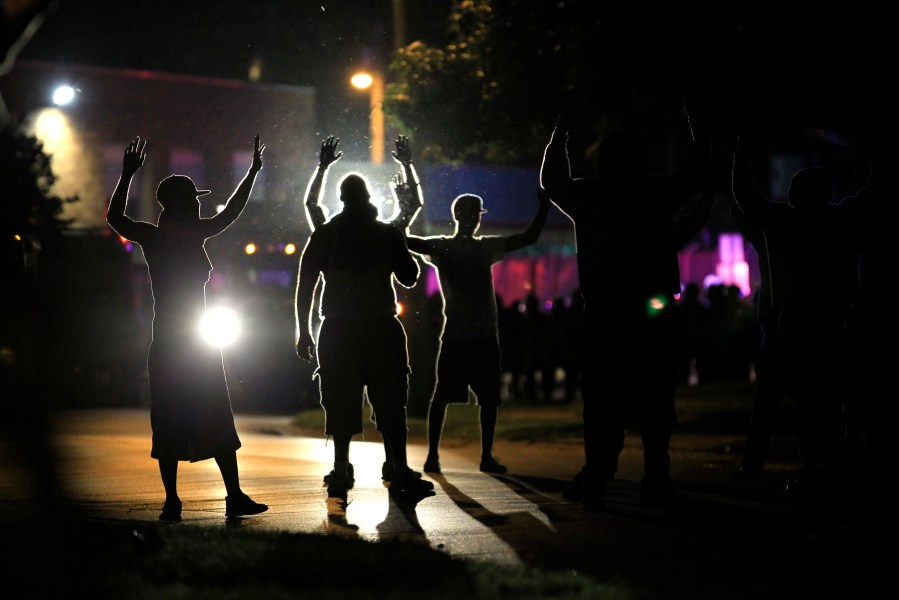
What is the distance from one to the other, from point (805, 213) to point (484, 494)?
8.32 ft

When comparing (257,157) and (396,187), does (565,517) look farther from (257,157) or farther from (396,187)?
(396,187)

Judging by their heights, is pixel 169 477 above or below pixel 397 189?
below

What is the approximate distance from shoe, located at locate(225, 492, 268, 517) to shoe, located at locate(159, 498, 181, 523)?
0.90 feet

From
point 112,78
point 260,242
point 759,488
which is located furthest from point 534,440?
point 112,78

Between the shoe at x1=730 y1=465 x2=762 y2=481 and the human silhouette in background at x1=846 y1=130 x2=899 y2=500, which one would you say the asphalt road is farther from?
the human silhouette in background at x1=846 y1=130 x2=899 y2=500

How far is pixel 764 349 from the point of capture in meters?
9.50

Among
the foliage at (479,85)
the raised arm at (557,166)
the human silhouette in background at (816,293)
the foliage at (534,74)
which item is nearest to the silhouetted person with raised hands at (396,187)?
the raised arm at (557,166)

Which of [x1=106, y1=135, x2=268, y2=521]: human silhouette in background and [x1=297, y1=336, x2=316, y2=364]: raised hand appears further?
[x1=297, y1=336, x2=316, y2=364]: raised hand

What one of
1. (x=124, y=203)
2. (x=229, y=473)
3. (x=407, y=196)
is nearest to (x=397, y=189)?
(x=407, y=196)

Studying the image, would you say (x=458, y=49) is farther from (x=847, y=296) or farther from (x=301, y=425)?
(x=847, y=296)

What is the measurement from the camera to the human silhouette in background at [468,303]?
10.7m

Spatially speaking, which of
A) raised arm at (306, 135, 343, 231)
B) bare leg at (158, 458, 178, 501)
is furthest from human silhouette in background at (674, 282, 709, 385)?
bare leg at (158, 458, 178, 501)

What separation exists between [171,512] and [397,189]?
10.5 feet

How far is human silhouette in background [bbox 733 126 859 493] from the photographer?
8.78m
